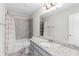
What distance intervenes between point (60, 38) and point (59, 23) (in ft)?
1.15

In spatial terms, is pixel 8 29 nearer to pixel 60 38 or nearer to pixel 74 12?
pixel 60 38

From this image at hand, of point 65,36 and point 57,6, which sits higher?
point 57,6

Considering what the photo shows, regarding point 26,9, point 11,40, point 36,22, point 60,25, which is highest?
point 26,9

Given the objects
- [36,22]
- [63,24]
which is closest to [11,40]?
[36,22]

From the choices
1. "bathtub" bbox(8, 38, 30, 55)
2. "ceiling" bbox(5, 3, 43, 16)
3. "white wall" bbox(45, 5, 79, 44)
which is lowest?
"bathtub" bbox(8, 38, 30, 55)

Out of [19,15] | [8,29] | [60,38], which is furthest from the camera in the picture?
[8,29]

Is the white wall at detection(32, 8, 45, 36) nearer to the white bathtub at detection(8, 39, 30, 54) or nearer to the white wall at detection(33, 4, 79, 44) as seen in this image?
the white wall at detection(33, 4, 79, 44)

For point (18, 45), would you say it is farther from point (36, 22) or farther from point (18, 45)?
point (36, 22)

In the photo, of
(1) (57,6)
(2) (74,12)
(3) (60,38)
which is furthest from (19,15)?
(2) (74,12)

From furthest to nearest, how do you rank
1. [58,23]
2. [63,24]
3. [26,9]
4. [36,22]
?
[36,22]
[26,9]
[58,23]
[63,24]

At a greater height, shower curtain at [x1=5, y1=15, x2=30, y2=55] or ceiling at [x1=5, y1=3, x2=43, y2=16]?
ceiling at [x1=5, y1=3, x2=43, y2=16]

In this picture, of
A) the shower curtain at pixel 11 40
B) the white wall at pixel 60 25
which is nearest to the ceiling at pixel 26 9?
the shower curtain at pixel 11 40

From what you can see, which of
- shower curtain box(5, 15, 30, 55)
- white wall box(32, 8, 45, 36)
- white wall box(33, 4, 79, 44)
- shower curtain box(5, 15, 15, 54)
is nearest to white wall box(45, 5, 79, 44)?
white wall box(33, 4, 79, 44)

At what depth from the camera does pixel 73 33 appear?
63.4 inches
